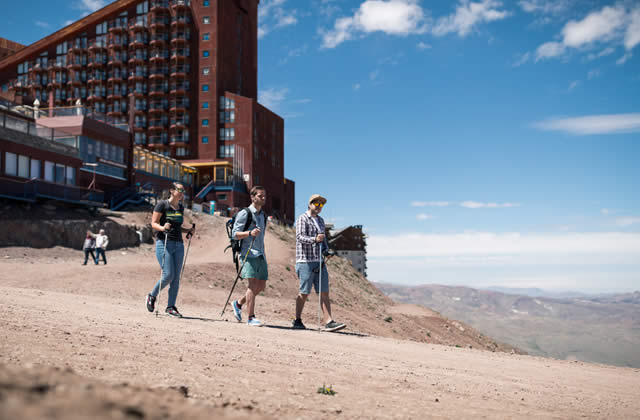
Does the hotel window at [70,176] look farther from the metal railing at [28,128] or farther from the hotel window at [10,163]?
the hotel window at [10,163]

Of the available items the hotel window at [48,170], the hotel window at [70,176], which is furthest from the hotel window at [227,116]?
the hotel window at [48,170]

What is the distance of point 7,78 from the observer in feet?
268

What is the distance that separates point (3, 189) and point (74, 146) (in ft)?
36.8

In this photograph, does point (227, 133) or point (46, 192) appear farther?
point (227, 133)

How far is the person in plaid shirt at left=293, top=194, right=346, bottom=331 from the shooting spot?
8906mm

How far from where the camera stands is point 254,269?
8.37 meters

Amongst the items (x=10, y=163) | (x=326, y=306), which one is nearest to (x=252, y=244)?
(x=326, y=306)

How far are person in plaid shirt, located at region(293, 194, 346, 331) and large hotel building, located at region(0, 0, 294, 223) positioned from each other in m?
51.6

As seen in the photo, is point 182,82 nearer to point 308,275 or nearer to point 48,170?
point 48,170

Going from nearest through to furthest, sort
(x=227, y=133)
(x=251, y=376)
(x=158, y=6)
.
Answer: (x=251, y=376) → (x=227, y=133) → (x=158, y=6)

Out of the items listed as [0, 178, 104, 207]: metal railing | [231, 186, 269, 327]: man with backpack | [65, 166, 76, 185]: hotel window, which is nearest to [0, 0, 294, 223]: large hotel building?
[65, 166, 76, 185]: hotel window

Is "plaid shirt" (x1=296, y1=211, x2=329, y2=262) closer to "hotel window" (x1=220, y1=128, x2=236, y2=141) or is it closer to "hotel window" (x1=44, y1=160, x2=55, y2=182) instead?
"hotel window" (x1=44, y1=160, x2=55, y2=182)

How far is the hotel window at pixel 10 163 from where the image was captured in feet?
90.0

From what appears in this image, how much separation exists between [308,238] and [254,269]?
1.11 meters
